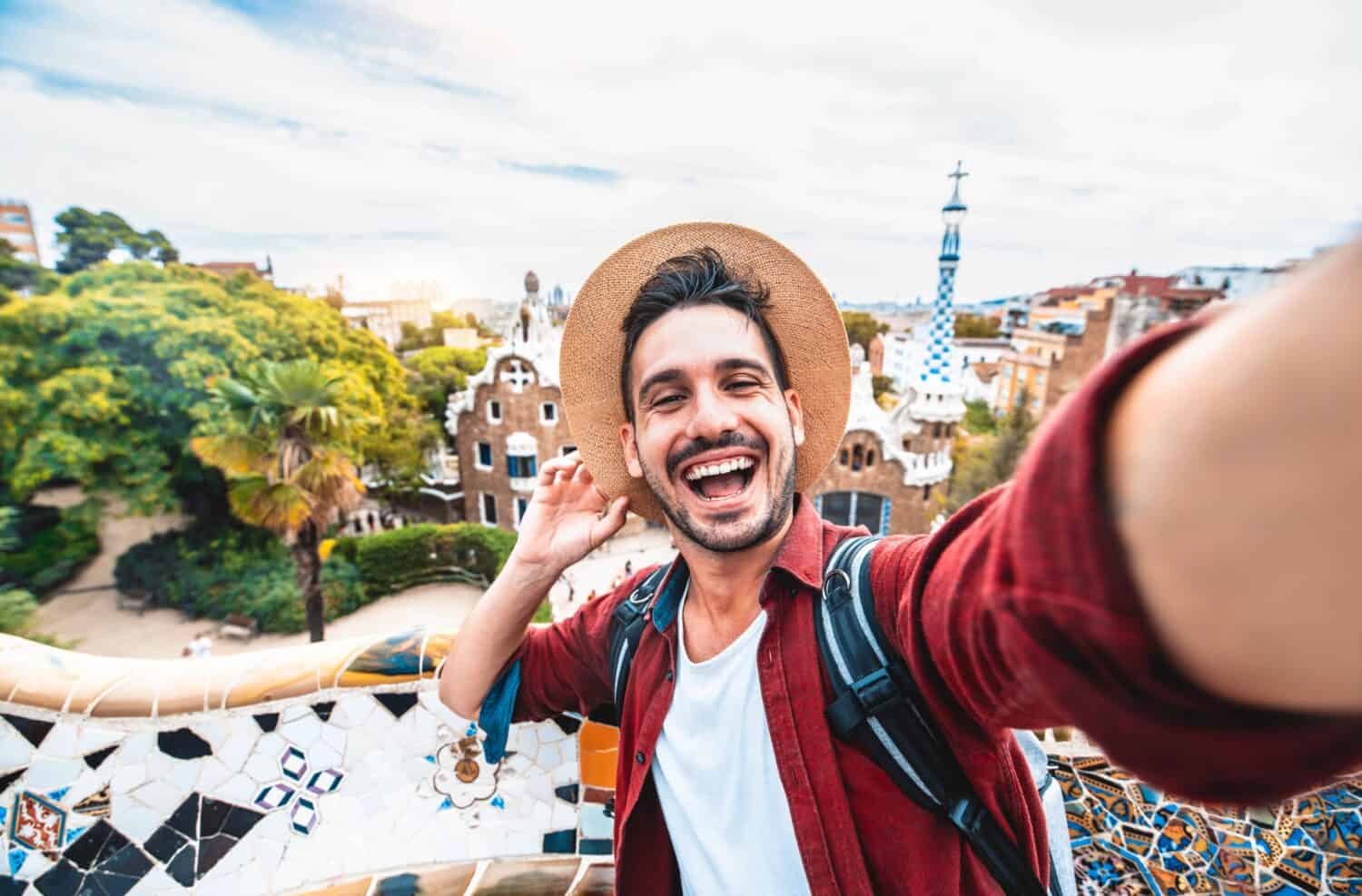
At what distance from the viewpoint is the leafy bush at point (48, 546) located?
47.3 ft

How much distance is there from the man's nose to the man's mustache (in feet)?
0.05

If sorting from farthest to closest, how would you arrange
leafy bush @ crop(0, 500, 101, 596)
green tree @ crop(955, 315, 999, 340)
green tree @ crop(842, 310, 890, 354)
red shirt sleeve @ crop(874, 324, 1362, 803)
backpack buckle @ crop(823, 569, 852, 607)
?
green tree @ crop(955, 315, 999, 340) < green tree @ crop(842, 310, 890, 354) < leafy bush @ crop(0, 500, 101, 596) < backpack buckle @ crop(823, 569, 852, 607) < red shirt sleeve @ crop(874, 324, 1362, 803)

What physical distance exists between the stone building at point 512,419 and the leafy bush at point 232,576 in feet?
13.9

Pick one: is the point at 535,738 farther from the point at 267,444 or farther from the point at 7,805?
the point at 267,444

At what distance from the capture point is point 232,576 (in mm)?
14836

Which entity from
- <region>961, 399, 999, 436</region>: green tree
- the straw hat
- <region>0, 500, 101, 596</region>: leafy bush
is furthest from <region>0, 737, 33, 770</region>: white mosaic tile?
<region>961, 399, 999, 436</region>: green tree

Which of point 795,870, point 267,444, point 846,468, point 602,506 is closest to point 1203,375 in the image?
point 795,870

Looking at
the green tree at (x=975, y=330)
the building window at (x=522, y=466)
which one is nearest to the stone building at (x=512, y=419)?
the building window at (x=522, y=466)

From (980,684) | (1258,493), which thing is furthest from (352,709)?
(1258,493)

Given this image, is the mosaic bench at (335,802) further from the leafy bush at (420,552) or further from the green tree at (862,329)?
the green tree at (862,329)

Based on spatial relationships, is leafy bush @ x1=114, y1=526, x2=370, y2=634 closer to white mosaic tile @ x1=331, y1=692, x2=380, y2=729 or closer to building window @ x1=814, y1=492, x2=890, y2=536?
building window @ x1=814, y1=492, x2=890, y2=536

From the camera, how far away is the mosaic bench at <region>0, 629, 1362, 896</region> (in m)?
2.31

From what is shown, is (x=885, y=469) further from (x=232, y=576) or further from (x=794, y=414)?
(x=232, y=576)

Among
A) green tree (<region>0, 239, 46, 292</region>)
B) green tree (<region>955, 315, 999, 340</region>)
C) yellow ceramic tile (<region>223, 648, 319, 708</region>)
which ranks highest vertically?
green tree (<region>0, 239, 46, 292</region>)
